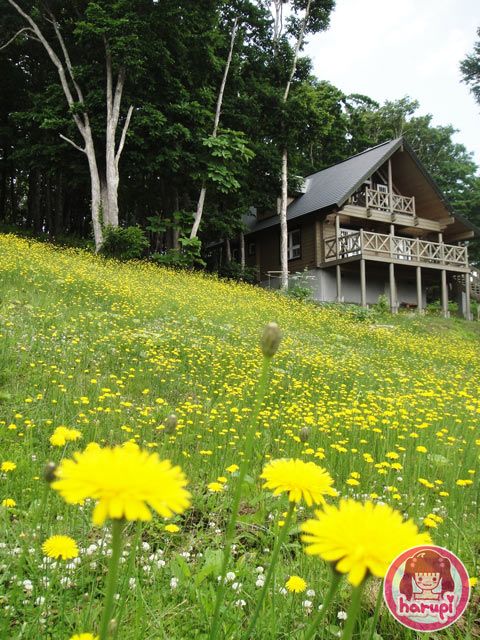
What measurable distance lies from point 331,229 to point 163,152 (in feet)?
29.1

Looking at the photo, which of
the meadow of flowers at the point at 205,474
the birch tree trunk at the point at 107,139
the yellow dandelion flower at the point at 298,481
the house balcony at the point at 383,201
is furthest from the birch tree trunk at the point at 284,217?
the yellow dandelion flower at the point at 298,481

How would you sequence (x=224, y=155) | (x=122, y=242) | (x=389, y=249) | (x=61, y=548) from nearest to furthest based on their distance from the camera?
(x=61, y=548)
(x=122, y=242)
(x=224, y=155)
(x=389, y=249)

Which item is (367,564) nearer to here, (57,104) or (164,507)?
(164,507)

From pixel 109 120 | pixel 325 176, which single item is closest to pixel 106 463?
pixel 109 120

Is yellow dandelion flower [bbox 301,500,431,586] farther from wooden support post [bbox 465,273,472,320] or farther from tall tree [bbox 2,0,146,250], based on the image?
wooden support post [bbox 465,273,472,320]

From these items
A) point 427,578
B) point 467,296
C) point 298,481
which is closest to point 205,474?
point 298,481

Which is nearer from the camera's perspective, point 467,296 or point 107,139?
point 107,139

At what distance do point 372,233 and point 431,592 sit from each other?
68.3 ft

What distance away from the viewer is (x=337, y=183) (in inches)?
890

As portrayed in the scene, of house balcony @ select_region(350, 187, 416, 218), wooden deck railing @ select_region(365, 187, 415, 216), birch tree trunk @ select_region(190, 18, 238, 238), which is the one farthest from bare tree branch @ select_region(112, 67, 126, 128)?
wooden deck railing @ select_region(365, 187, 415, 216)

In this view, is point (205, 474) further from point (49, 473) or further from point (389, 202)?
point (389, 202)

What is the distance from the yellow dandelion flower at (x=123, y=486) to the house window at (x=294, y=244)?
78.0 ft

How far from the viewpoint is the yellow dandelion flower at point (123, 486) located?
64cm

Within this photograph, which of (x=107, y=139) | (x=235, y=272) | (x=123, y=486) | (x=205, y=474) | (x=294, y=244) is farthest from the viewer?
(x=294, y=244)
